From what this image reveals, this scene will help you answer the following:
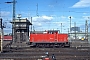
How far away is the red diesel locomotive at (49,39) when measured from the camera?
3491cm

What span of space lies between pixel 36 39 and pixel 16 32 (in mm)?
20981

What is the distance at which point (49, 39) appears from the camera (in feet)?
117

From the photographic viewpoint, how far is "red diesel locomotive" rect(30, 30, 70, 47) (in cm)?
3491

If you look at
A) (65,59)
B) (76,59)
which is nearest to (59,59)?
(65,59)

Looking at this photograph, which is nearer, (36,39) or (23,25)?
(36,39)

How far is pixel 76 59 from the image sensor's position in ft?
55.8

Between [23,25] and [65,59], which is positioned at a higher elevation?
[23,25]

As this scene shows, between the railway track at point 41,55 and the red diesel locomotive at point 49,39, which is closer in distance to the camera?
the railway track at point 41,55

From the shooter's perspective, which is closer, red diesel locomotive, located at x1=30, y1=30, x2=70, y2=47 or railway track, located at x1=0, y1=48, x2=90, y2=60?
railway track, located at x1=0, y1=48, x2=90, y2=60

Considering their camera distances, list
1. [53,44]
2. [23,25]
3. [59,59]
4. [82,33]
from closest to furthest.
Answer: [59,59] < [53,44] < [23,25] < [82,33]

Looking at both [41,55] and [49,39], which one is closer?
[41,55]

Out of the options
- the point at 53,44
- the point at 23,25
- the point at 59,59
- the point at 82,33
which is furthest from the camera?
the point at 82,33

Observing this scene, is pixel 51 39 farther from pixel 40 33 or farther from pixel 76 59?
pixel 76 59

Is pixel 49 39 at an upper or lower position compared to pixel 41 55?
upper
